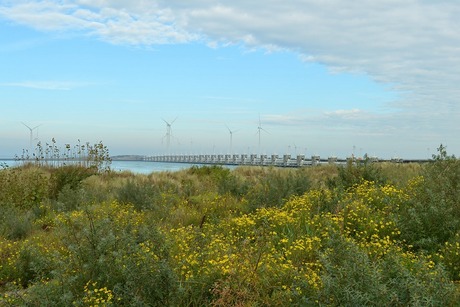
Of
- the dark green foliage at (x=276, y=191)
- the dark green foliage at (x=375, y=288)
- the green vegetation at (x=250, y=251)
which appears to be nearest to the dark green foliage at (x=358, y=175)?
the dark green foliage at (x=276, y=191)

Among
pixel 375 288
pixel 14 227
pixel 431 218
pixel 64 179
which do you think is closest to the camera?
pixel 375 288

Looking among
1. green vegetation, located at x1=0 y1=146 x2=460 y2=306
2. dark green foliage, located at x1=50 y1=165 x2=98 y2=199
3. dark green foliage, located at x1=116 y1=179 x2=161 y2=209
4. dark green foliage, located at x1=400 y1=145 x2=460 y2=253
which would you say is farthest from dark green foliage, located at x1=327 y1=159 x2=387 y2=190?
dark green foliage, located at x1=50 y1=165 x2=98 y2=199

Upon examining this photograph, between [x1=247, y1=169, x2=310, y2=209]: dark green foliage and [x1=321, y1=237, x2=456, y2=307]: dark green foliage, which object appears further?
[x1=247, y1=169, x2=310, y2=209]: dark green foliage

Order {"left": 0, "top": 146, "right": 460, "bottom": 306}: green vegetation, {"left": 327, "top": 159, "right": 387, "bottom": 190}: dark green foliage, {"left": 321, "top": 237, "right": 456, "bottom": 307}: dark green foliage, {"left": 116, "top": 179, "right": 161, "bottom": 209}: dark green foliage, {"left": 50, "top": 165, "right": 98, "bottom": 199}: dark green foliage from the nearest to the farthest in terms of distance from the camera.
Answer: {"left": 321, "top": 237, "right": 456, "bottom": 307}: dark green foliage → {"left": 0, "top": 146, "right": 460, "bottom": 306}: green vegetation → {"left": 116, "top": 179, "right": 161, "bottom": 209}: dark green foliage → {"left": 327, "top": 159, "right": 387, "bottom": 190}: dark green foliage → {"left": 50, "top": 165, "right": 98, "bottom": 199}: dark green foliage

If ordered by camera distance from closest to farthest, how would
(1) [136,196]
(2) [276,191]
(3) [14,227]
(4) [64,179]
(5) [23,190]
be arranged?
(3) [14,227] → (2) [276,191] → (1) [136,196] → (5) [23,190] → (4) [64,179]

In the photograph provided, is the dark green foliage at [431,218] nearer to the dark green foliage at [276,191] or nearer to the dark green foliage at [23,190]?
the dark green foliage at [276,191]

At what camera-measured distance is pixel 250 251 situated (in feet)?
21.0

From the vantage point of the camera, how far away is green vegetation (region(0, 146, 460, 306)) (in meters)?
5.14

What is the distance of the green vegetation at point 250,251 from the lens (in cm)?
514

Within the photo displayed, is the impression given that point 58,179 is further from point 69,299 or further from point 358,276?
point 358,276

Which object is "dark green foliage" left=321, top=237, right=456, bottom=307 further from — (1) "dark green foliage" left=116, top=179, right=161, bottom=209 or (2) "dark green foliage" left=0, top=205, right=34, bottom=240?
(1) "dark green foliage" left=116, top=179, right=161, bottom=209

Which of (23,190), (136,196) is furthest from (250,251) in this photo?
(23,190)

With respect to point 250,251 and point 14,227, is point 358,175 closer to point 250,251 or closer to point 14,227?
point 250,251

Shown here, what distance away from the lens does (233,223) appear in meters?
9.48
